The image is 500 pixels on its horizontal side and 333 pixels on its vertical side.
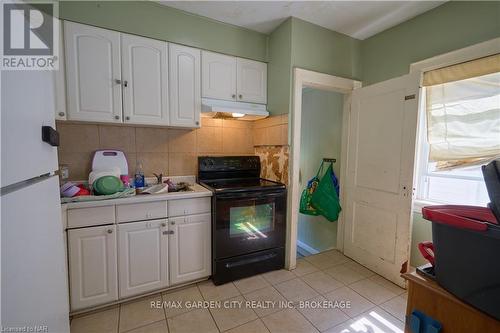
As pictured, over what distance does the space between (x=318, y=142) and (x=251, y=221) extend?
156 centimetres

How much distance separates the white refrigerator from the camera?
1.41 ft

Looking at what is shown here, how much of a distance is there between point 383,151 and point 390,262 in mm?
1056

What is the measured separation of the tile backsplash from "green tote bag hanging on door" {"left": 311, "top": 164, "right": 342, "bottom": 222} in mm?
973

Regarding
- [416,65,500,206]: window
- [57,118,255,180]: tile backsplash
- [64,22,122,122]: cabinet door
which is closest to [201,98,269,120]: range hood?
[57,118,255,180]: tile backsplash

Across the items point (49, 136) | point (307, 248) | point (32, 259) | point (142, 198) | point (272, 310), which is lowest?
point (307, 248)

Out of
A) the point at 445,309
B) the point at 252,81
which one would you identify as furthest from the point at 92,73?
the point at 445,309

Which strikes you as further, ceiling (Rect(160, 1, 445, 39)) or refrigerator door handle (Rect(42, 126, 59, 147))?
ceiling (Rect(160, 1, 445, 39))

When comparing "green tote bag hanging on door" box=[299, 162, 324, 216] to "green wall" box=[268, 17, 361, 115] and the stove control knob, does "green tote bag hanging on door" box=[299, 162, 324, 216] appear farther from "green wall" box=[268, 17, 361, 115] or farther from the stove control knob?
the stove control knob

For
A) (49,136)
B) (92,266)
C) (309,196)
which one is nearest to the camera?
(49,136)

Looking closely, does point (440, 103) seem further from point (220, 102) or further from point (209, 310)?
point (209, 310)

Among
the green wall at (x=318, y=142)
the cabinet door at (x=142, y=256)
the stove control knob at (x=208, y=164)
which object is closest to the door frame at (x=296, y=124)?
the green wall at (x=318, y=142)

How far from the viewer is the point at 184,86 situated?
2.10 metres

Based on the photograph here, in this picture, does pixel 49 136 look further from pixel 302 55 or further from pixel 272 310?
pixel 302 55

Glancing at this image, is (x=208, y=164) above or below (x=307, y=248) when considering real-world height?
above
